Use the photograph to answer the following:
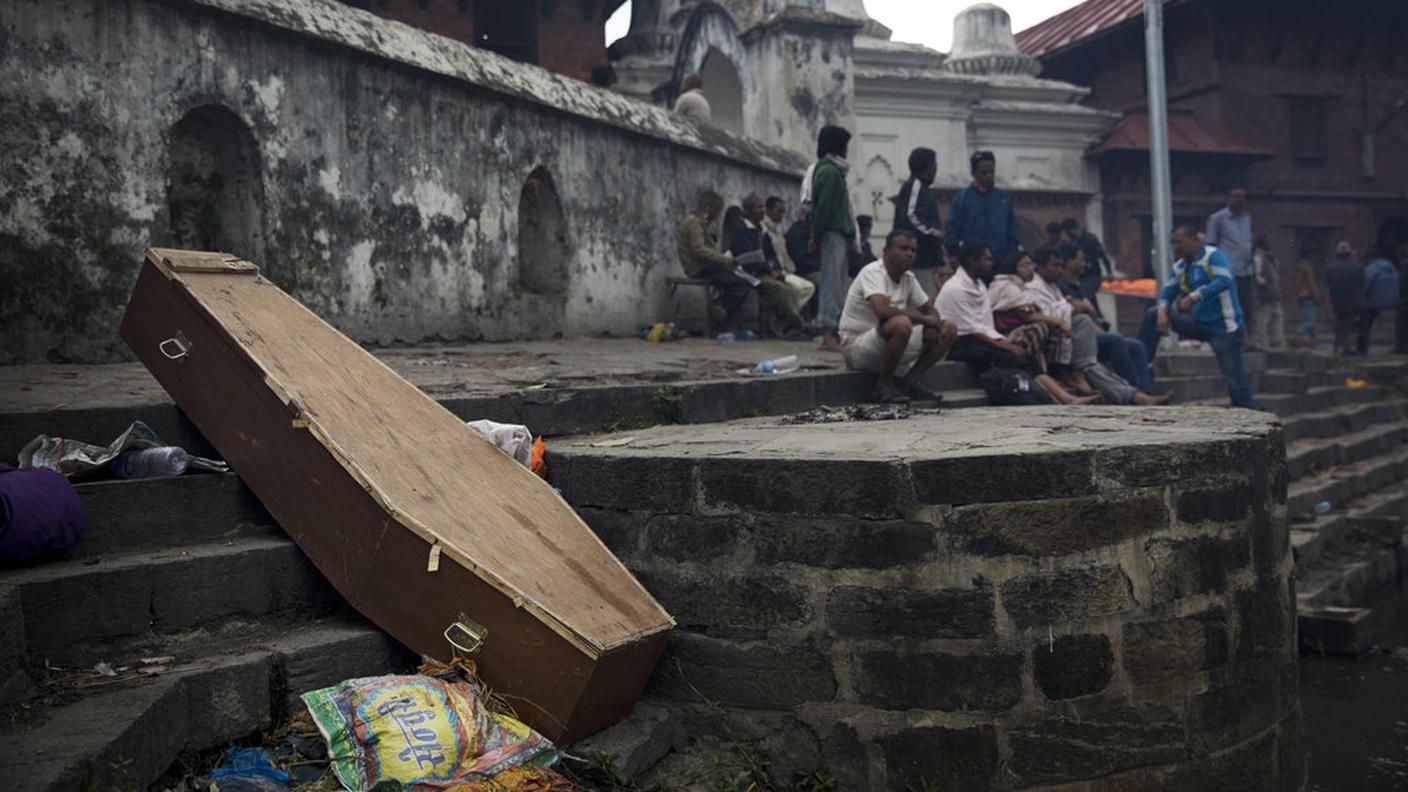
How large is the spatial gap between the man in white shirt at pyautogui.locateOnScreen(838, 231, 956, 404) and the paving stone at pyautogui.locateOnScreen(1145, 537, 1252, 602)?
3183 millimetres

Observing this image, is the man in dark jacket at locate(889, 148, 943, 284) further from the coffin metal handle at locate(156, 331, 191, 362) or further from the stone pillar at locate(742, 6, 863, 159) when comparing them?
the coffin metal handle at locate(156, 331, 191, 362)

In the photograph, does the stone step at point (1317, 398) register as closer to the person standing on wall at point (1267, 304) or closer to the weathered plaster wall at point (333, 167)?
the person standing on wall at point (1267, 304)

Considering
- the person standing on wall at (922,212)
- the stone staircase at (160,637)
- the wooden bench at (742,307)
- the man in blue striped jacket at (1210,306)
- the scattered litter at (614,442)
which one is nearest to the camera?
the stone staircase at (160,637)

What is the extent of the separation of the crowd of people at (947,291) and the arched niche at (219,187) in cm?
353

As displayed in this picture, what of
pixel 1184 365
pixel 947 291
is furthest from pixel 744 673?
pixel 1184 365

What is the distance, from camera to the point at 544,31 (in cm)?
1888

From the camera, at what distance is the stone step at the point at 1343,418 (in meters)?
11.5

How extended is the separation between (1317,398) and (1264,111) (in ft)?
41.7

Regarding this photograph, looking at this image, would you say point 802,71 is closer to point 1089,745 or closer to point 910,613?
point 910,613

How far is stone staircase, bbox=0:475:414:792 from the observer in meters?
2.83

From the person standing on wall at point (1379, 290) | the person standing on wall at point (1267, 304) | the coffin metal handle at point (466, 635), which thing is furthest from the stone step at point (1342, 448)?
the coffin metal handle at point (466, 635)

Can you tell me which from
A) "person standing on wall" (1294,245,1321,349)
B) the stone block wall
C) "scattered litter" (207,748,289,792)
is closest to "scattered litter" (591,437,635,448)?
the stone block wall

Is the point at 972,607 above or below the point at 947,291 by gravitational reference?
below

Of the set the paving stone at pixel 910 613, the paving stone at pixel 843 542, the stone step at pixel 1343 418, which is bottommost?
the stone step at pixel 1343 418
